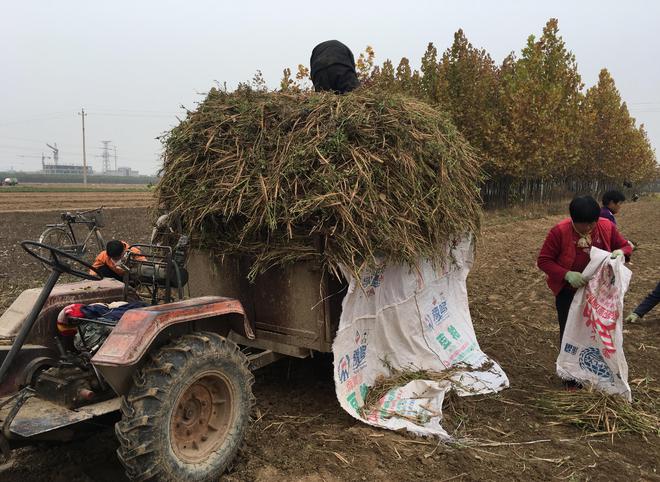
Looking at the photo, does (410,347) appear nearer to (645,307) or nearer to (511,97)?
(645,307)

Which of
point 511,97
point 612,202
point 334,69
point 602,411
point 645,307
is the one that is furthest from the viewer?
Result: point 511,97

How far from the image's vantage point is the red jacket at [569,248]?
4438 mm

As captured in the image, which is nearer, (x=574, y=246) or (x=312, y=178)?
(x=312, y=178)

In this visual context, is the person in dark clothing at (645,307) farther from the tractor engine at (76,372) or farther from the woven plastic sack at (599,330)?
the tractor engine at (76,372)

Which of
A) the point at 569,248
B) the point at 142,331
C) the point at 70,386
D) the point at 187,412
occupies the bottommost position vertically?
the point at 187,412

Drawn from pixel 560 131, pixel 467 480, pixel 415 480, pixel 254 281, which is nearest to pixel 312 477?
pixel 415 480

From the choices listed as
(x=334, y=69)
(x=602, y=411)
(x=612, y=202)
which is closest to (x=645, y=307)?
(x=612, y=202)

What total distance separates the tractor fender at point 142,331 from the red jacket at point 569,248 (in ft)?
9.33

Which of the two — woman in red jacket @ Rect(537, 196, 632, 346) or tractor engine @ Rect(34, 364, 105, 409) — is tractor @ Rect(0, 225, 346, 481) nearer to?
tractor engine @ Rect(34, 364, 105, 409)

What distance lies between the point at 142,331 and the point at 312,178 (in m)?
1.59

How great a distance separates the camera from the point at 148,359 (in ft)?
9.38

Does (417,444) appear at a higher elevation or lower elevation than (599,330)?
lower

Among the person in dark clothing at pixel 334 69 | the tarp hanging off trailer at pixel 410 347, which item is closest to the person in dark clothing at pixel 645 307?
the tarp hanging off trailer at pixel 410 347

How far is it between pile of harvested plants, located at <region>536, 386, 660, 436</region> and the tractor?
1920 millimetres
